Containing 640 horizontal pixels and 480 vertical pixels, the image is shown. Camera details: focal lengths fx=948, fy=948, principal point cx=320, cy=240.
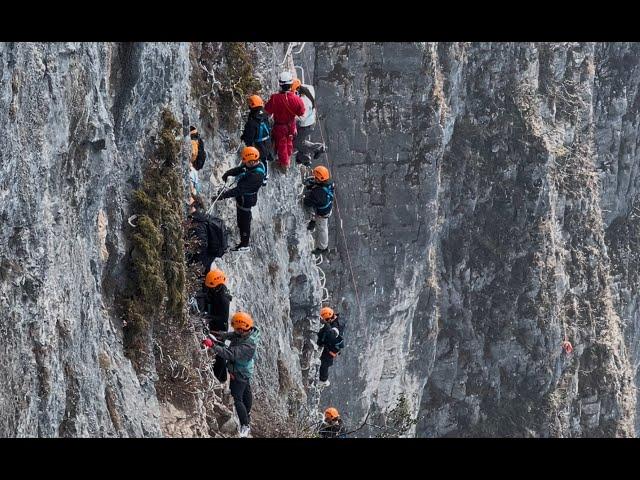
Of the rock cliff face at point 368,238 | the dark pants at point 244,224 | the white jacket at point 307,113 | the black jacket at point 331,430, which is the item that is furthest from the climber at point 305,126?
the black jacket at point 331,430

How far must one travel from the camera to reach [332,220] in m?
38.8

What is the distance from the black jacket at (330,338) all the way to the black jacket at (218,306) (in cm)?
909

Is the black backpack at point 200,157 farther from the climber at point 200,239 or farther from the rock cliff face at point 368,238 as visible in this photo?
the climber at point 200,239

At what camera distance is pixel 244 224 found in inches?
712

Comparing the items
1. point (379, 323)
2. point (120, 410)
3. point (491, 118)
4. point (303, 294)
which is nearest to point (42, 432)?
point (120, 410)

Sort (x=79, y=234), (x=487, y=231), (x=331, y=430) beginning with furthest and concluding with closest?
(x=487, y=231), (x=331, y=430), (x=79, y=234)

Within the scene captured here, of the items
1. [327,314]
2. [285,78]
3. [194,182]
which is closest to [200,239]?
[194,182]

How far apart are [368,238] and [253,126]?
22.1 m

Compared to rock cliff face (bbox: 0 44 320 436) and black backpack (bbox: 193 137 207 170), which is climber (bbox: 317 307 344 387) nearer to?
rock cliff face (bbox: 0 44 320 436)

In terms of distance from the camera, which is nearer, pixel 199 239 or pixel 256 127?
pixel 199 239

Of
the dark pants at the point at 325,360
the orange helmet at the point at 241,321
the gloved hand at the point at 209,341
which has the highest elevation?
the orange helmet at the point at 241,321

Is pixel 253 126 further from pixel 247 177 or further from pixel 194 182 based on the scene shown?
pixel 194 182

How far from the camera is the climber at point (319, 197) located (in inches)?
896

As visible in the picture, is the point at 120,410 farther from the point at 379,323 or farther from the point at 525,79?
the point at 525,79
